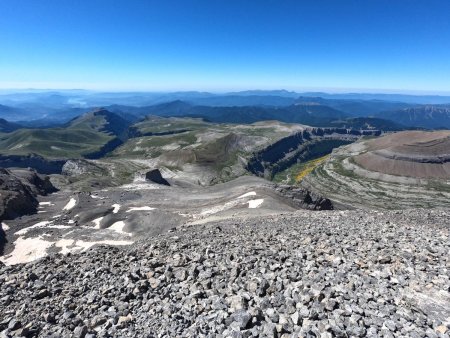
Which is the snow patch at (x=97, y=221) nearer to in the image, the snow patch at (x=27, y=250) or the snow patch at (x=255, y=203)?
the snow patch at (x=27, y=250)

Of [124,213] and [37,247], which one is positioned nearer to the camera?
[37,247]

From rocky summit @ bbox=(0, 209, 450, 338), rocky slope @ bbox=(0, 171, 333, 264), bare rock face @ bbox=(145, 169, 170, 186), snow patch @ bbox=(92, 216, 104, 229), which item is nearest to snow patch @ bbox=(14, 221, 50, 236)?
rocky slope @ bbox=(0, 171, 333, 264)

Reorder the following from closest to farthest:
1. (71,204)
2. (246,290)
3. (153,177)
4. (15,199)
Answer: (246,290) < (15,199) < (71,204) < (153,177)

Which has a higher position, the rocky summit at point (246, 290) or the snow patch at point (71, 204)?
the rocky summit at point (246, 290)

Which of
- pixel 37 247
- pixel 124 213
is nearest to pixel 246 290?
pixel 37 247

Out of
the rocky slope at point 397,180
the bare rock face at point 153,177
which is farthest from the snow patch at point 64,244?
the rocky slope at point 397,180

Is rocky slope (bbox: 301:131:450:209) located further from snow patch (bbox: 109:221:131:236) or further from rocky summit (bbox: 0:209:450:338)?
rocky summit (bbox: 0:209:450:338)

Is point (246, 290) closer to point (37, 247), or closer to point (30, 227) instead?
point (37, 247)

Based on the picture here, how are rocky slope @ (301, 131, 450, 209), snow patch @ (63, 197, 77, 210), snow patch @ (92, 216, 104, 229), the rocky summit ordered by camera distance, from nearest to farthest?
the rocky summit, snow patch @ (92, 216, 104, 229), snow patch @ (63, 197, 77, 210), rocky slope @ (301, 131, 450, 209)
